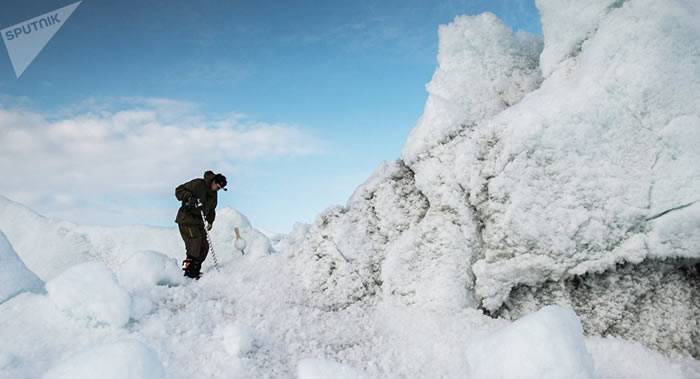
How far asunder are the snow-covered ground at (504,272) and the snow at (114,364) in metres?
0.02

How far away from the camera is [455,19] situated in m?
7.50

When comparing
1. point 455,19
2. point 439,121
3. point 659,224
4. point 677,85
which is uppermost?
point 455,19

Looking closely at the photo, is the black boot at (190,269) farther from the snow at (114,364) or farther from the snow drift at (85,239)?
the snow at (114,364)

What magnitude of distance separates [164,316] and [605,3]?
22.4ft

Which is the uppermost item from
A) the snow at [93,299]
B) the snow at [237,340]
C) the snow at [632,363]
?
the snow at [93,299]

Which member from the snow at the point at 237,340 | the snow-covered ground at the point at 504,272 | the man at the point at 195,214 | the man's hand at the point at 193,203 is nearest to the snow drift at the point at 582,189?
the snow-covered ground at the point at 504,272

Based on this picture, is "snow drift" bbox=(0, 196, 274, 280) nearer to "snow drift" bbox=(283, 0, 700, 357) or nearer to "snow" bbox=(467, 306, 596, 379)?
"snow drift" bbox=(283, 0, 700, 357)

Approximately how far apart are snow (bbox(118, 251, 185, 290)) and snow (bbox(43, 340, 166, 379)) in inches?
112

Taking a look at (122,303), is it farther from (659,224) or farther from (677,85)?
(677,85)

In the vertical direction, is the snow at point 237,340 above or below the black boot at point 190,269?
below

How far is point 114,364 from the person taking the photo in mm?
3621

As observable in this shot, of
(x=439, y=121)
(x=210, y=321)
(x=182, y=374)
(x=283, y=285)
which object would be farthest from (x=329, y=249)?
(x=182, y=374)

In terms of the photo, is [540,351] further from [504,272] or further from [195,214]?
[195,214]

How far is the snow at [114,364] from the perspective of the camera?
11.8 ft
